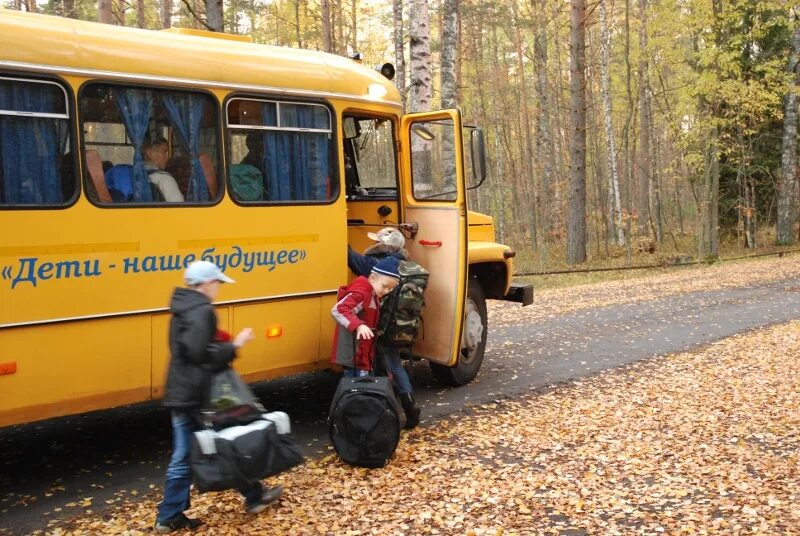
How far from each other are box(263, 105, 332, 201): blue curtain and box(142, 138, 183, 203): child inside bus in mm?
849

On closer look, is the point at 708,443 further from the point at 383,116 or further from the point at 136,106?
the point at 136,106

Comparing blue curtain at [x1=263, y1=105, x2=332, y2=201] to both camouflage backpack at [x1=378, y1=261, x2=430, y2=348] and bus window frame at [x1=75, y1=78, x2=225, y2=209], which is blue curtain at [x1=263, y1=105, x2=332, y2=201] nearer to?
bus window frame at [x1=75, y1=78, x2=225, y2=209]

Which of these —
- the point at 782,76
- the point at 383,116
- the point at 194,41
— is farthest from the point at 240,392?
the point at 782,76

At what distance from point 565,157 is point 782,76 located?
783 inches

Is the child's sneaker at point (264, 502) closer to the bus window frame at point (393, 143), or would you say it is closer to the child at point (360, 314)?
the child at point (360, 314)

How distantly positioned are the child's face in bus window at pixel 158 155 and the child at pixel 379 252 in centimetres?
190

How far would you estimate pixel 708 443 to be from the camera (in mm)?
6066

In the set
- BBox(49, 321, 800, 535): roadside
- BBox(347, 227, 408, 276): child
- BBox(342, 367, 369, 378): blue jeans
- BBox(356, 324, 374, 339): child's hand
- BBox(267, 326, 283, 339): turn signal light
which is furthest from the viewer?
BBox(347, 227, 408, 276): child

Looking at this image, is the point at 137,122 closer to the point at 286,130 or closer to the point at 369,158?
the point at 286,130

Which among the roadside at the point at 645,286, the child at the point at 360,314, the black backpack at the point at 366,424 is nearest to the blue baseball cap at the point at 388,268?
the child at the point at 360,314

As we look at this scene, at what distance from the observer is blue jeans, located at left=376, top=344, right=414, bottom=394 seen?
6520 mm

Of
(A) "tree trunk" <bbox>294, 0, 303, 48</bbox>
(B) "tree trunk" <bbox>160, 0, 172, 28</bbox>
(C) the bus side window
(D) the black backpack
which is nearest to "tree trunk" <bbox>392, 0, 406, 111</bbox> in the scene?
(B) "tree trunk" <bbox>160, 0, 172, 28</bbox>

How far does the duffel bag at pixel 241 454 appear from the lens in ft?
14.3

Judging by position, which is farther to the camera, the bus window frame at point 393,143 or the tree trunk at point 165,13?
the tree trunk at point 165,13
